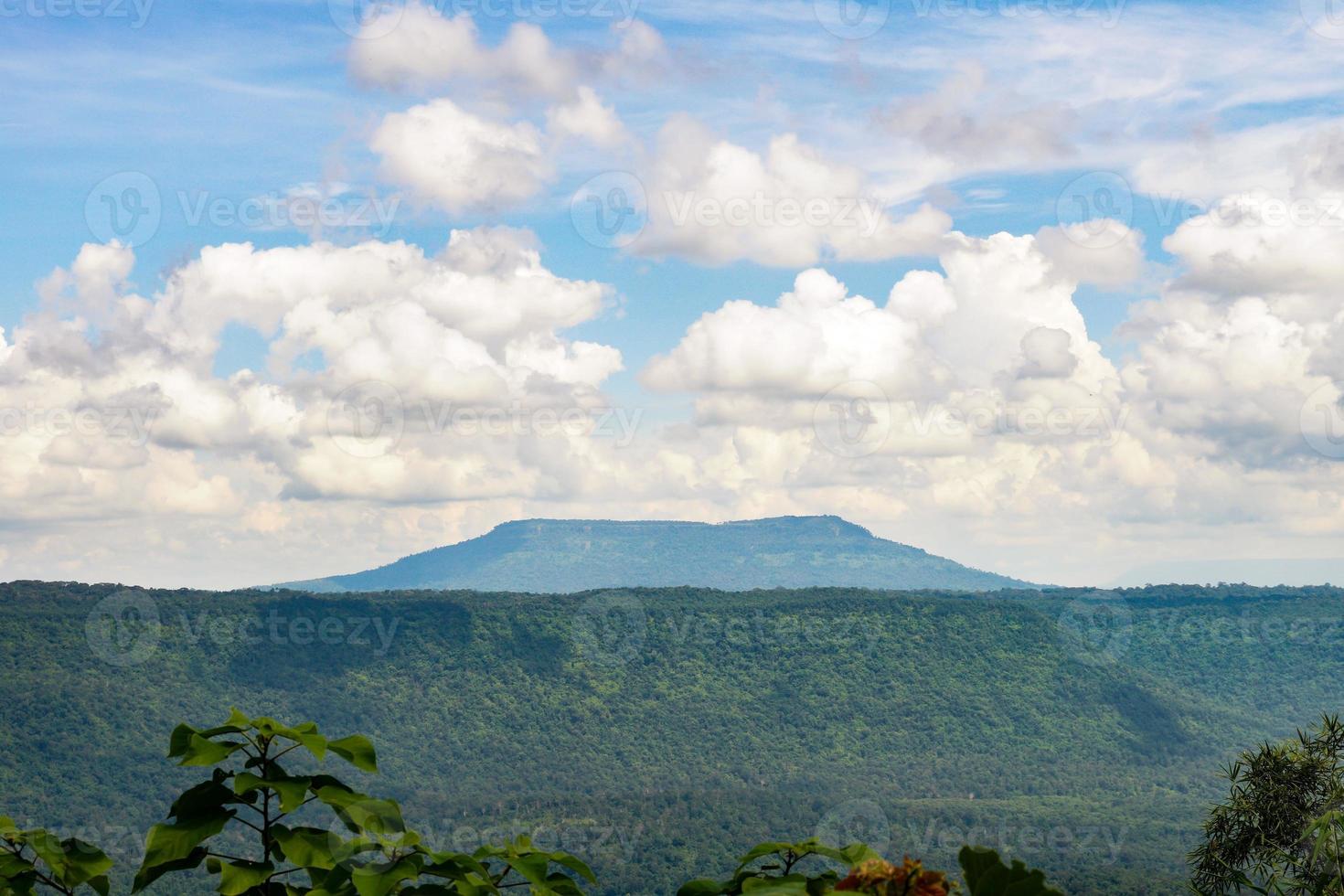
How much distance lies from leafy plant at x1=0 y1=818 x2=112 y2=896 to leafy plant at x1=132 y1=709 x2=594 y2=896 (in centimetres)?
36

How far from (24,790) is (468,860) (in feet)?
627

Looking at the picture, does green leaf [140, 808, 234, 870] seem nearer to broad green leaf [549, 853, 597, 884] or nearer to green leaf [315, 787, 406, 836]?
green leaf [315, 787, 406, 836]

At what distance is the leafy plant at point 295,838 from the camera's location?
12.5 ft

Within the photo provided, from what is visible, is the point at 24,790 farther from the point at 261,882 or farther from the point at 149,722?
Answer: the point at 261,882

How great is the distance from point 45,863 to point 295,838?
1036 mm

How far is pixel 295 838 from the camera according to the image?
402 cm

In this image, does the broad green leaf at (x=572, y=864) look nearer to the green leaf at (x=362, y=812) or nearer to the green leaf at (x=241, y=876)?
the green leaf at (x=362, y=812)

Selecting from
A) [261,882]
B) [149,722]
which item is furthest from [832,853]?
[149,722]

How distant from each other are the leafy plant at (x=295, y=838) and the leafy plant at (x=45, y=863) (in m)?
0.36

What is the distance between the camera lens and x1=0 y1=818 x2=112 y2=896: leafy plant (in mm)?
4090

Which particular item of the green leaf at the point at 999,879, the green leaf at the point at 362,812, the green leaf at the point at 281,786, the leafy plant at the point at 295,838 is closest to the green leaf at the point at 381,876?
the leafy plant at the point at 295,838

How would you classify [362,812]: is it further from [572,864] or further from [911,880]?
[911,880]

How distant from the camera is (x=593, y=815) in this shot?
171m

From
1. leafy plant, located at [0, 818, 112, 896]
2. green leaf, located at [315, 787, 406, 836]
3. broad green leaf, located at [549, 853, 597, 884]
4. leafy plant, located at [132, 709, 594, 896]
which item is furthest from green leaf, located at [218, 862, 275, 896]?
broad green leaf, located at [549, 853, 597, 884]
